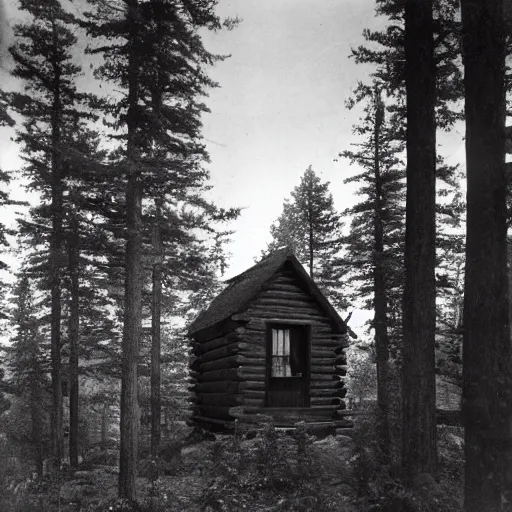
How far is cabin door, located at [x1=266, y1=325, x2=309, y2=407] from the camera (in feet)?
52.3

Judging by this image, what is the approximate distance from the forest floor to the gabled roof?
13.5 feet

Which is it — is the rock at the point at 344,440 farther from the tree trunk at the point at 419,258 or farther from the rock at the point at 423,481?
the rock at the point at 423,481

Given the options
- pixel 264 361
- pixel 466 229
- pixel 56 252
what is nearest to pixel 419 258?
pixel 466 229

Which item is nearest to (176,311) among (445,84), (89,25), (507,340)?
(89,25)

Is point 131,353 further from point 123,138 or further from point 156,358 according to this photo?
point 156,358

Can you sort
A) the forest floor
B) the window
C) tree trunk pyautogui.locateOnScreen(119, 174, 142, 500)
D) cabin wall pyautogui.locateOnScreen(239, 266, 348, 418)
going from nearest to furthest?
the forest floor < tree trunk pyautogui.locateOnScreen(119, 174, 142, 500) < cabin wall pyautogui.locateOnScreen(239, 266, 348, 418) < the window

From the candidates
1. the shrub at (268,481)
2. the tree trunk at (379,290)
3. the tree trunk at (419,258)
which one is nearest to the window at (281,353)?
the shrub at (268,481)

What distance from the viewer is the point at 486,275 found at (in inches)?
290

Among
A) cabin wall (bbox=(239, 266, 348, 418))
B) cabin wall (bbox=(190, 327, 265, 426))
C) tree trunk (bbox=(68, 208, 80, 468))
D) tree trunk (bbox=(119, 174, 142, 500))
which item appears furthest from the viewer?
tree trunk (bbox=(68, 208, 80, 468))

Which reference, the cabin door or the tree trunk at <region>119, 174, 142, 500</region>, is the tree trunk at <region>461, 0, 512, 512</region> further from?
the cabin door

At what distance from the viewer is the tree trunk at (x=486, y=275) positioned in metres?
7.05

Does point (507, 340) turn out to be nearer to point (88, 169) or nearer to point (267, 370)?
point (267, 370)

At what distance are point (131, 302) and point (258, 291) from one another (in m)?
4.20

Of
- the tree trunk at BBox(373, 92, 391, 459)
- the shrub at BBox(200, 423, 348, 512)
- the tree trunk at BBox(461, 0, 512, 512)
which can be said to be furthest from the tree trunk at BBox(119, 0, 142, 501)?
the tree trunk at BBox(373, 92, 391, 459)
